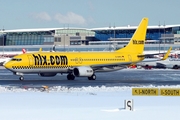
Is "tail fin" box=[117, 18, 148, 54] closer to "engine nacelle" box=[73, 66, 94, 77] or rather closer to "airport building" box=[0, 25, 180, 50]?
"engine nacelle" box=[73, 66, 94, 77]

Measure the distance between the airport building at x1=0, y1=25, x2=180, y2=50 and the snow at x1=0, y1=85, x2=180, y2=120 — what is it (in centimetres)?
13571

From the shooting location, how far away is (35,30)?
179875mm

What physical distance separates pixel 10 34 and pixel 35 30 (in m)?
11.4

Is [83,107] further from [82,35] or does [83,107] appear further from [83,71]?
[82,35]

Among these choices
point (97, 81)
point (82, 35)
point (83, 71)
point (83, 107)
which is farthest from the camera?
point (82, 35)

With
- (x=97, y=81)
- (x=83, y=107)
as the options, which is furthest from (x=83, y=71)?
(x=83, y=107)

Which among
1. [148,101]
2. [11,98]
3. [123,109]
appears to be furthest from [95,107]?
[11,98]

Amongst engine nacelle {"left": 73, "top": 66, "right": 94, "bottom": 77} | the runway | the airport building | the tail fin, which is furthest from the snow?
the airport building

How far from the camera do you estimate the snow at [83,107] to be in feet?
67.1

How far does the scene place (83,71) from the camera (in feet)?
175

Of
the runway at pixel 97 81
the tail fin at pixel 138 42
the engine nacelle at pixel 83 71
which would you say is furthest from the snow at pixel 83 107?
the tail fin at pixel 138 42

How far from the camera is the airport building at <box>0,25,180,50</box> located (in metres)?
167

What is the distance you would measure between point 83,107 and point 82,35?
157 metres

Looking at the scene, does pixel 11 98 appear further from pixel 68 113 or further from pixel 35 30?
pixel 35 30
